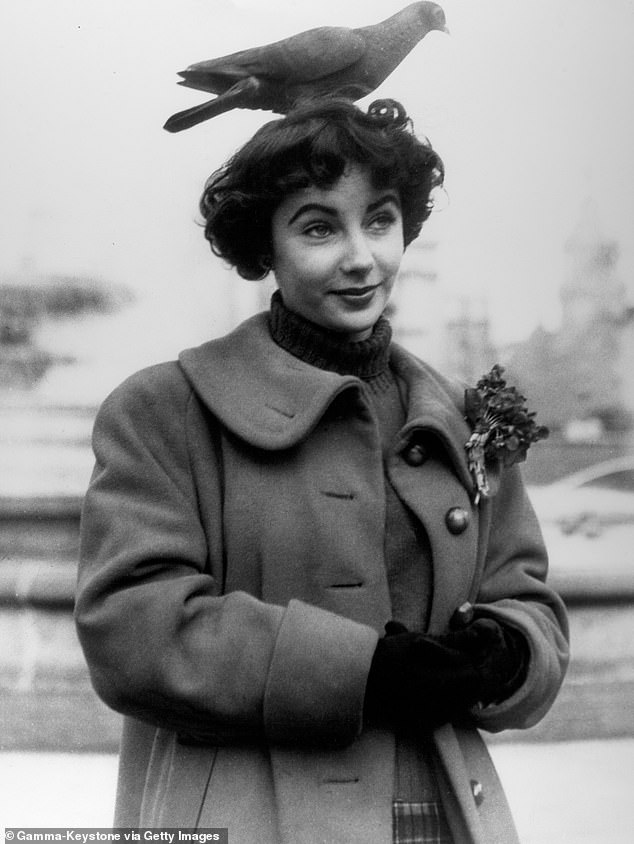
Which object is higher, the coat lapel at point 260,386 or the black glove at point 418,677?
the coat lapel at point 260,386

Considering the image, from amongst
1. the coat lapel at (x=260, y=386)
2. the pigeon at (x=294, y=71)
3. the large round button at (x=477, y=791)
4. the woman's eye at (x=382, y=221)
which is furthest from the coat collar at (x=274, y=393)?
the large round button at (x=477, y=791)

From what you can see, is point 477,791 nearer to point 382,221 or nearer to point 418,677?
point 418,677

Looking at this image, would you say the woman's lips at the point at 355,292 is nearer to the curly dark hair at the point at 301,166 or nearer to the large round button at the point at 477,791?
the curly dark hair at the point at 301,166

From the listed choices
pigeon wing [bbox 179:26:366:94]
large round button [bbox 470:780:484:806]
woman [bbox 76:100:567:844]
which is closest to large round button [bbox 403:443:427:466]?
woman [bbox 76:100:567:844]

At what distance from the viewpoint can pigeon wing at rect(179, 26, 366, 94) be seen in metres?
1.57

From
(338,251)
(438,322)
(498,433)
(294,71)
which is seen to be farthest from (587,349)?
(294,71)

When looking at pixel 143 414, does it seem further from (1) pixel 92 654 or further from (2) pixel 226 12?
(2) pixel 226 12

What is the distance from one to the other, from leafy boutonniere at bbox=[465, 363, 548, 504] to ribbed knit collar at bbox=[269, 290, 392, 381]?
7.8 inches

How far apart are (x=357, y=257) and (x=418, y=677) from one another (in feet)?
1.96

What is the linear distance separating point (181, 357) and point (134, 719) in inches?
21.8

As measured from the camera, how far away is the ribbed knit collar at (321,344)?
155 cm

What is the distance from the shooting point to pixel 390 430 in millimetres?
1585

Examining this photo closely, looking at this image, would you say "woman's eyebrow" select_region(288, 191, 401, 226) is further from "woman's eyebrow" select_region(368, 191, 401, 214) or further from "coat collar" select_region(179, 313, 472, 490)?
"coat collar" select_region(179, 313, 472, 490)

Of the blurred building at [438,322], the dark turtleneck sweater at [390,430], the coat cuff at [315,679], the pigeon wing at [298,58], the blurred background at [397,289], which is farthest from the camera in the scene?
the blurred building at [438,322]
